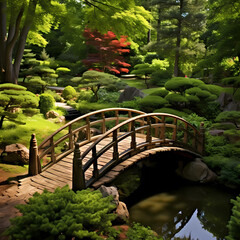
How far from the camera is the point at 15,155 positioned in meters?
7.73

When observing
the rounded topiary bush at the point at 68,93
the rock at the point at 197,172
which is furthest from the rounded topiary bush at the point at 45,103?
the rock at the point at 197,172

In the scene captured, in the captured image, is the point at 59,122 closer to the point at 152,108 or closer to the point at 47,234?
the point at 152,108

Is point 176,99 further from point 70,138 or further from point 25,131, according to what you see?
point 25,131

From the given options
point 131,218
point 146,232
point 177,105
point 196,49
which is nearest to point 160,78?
point 196,49

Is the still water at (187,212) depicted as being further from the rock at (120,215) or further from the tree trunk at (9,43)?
the tree trunk at (9,43)

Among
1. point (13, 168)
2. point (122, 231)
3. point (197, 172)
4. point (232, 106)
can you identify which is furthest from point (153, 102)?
point (122, 231)

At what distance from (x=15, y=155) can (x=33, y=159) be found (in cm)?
174

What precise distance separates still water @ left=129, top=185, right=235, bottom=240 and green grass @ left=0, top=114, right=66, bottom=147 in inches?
206

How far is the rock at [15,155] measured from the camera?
25.3ft

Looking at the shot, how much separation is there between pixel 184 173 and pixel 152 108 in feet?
16.2

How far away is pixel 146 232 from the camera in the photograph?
5.12 metres

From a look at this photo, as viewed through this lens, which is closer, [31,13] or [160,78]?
[31,13]

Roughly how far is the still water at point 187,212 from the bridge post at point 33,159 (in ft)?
9.16

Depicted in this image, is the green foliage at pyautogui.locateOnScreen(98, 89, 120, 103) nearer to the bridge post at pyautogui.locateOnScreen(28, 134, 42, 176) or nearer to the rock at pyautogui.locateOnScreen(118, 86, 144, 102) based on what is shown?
the rock at pyautogui.locateOnScreen(118, 86, 144, 102)
